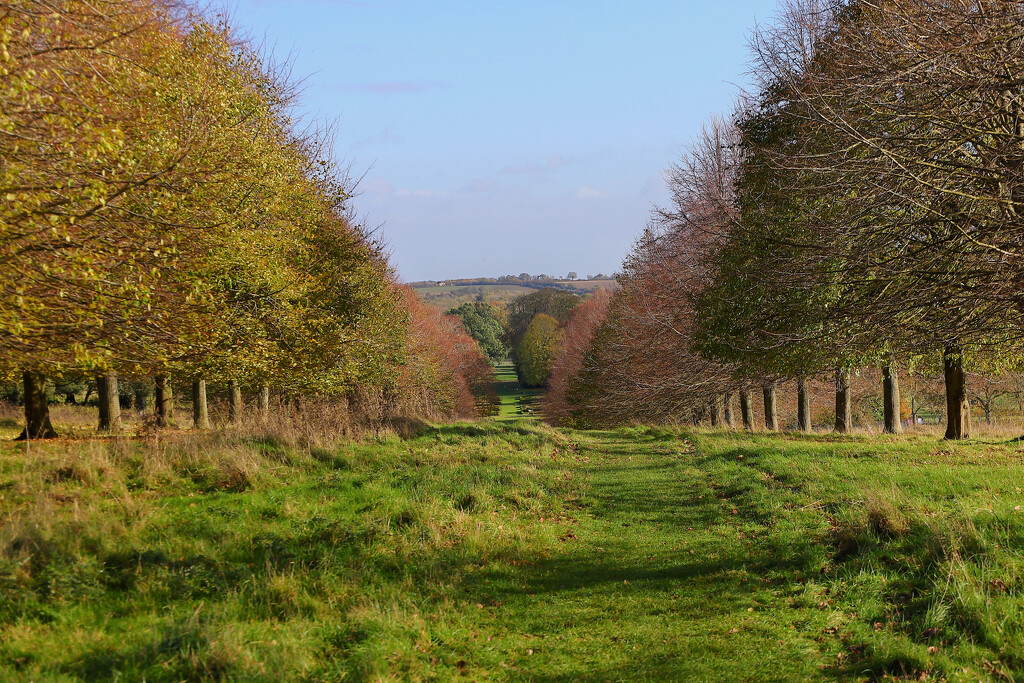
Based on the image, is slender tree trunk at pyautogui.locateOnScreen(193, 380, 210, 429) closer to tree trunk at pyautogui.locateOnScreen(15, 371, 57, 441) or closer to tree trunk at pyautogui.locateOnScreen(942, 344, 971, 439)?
tree trunk at pyautogui.locateOnScreen(15, 371, 57, 441)

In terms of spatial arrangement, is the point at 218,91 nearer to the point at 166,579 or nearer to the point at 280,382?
the point at 280,382

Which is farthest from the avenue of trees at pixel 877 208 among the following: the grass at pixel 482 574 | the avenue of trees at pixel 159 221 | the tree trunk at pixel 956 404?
the avenue of trees at pixel 159 221

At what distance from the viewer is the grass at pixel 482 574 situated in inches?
208

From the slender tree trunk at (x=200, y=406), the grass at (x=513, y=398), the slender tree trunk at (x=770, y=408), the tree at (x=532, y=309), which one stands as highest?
the tree at (x=532, y=309)

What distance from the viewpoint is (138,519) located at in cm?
836

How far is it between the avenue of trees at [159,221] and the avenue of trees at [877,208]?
35.0 ft

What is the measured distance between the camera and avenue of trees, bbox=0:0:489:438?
8.41 meters

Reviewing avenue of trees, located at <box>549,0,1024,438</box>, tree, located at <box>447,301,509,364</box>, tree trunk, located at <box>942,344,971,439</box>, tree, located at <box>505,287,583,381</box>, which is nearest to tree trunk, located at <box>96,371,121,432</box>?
avenue of trees, located at <box>549,0,1024,438</box>

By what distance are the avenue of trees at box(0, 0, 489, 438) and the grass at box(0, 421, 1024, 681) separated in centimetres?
268

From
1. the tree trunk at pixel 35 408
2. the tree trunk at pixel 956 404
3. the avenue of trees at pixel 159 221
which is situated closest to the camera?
the avenue of trees at pixel 159 221

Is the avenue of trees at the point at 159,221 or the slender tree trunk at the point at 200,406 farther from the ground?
the avenue of trees at the point at 159,221

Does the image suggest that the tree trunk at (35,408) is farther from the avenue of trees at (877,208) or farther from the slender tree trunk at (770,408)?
the slender tree trunk at (770,408)

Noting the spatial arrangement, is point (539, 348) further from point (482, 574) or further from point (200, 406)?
point (482, 574)

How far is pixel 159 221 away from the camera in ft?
32.6
